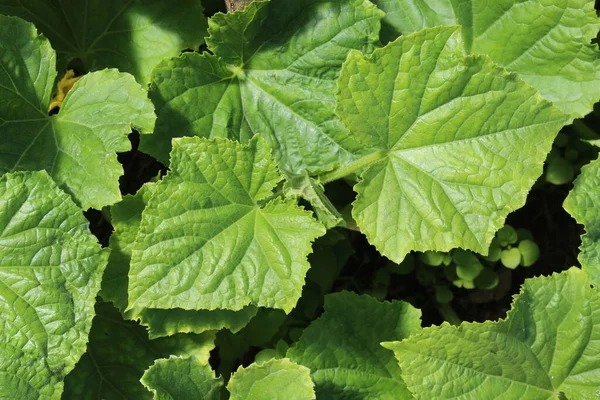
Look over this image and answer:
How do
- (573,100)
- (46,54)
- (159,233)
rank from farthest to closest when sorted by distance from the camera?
(573,100)
(46,54)
(159,233)

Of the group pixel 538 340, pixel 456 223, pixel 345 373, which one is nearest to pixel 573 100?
pixel 456 223

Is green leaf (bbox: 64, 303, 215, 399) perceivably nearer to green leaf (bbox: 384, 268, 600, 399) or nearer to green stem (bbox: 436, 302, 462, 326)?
green leaf (bbox: 384, 268, 600, 399)

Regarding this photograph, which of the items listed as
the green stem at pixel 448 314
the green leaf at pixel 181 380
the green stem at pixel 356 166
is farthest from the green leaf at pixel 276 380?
the green stem at pixel 448 314

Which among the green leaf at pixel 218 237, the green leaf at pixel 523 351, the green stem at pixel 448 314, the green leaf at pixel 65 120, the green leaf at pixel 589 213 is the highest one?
the green leaf at pixel 65 120

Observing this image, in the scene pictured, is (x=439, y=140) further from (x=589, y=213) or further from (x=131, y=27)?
(x=131, y=27)

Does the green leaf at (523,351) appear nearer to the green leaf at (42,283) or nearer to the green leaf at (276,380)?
the green leaf at (276,380)

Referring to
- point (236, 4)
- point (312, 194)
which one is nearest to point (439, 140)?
point (312, 194)

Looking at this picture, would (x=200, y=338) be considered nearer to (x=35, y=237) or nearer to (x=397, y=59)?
(x=35, y=237)
